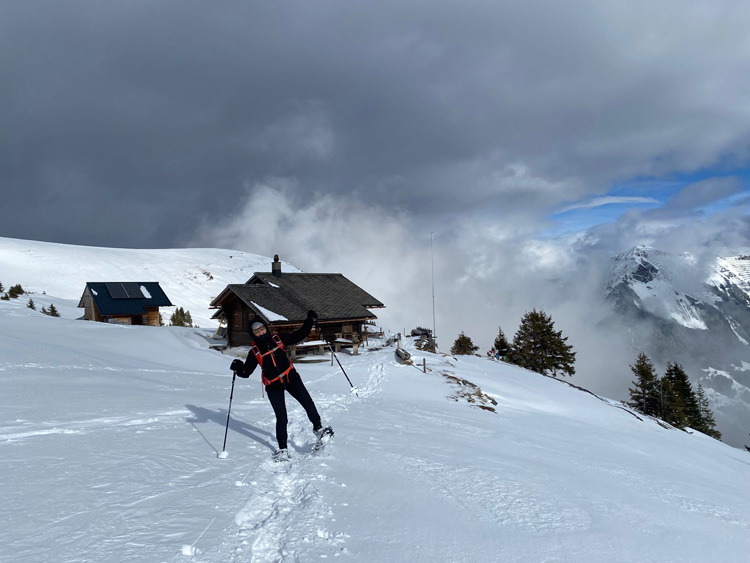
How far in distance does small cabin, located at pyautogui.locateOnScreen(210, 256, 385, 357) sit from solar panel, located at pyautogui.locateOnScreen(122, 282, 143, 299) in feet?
48.2

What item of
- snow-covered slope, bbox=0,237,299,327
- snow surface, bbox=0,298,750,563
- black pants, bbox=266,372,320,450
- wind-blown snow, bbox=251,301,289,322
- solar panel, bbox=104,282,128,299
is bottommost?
snow surface, bbox=0,298,750,563

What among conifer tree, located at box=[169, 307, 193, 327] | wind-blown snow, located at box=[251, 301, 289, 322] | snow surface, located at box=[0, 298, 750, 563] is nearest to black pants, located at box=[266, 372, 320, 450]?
snow surface, located at box=[0, 298, 750, 563]

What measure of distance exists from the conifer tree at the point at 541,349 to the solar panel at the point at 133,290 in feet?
140

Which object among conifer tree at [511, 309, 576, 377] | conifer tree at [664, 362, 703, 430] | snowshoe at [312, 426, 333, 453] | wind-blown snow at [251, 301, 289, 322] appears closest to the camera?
snowshoe at [312, 426, 333, 453]

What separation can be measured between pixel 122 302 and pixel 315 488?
132ft

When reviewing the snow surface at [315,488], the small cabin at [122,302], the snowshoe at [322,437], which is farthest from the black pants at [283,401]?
the small cabin at [122,302]

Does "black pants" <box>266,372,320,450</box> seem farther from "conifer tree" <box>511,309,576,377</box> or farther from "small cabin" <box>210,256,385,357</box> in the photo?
"conifer tree" <box>511,309,576,377</box>

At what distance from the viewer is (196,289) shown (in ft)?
243

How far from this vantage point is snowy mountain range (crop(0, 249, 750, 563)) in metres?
3.31

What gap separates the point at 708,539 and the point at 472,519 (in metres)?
2.73

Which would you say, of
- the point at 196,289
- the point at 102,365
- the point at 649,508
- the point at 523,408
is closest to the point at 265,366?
the point at 649,508

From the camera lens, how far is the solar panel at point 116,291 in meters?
37.2

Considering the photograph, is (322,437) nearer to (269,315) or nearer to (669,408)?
(269,315)

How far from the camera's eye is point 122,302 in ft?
122
